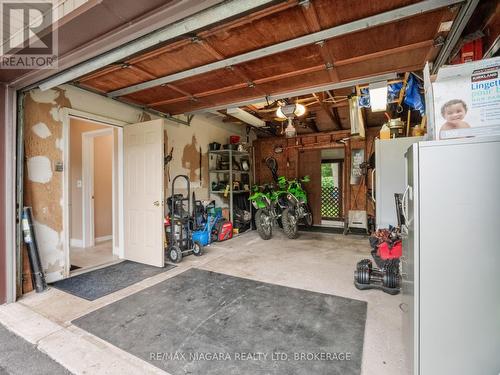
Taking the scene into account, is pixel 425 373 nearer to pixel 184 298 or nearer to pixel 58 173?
pixel 184 298

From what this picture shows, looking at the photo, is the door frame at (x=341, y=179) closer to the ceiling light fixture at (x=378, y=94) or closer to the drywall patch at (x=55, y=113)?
the ceiling light fixture at (x=378, y=94)

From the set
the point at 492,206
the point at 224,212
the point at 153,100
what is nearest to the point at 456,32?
the point at 492,206

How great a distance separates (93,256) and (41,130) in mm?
2268

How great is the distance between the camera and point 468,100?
3.73 ft

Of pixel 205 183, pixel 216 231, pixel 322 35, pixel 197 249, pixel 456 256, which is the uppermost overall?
pixel 322 35

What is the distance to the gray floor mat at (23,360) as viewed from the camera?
5.44ft

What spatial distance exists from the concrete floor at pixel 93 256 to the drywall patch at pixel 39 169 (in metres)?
1.47

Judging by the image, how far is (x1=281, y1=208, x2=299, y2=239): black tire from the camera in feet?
17.8

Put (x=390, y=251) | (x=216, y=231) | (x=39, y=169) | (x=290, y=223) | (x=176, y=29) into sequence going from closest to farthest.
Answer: (x=176, y=29) < (x=390, y=251) < (x=39, y=169) < (x=216, y=231) < (x=290, y=223)

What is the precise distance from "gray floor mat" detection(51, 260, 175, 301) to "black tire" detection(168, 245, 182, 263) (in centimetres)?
13

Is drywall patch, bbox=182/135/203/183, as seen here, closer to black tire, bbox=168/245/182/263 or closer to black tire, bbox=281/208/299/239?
black tire, bbox=168/245/182/263

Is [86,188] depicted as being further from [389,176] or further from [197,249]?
[389,176]

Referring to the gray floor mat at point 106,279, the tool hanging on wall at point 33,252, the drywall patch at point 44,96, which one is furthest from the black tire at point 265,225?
→ the drywall patch at point 44,96

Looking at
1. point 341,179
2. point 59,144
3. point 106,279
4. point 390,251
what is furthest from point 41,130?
point 341,179
